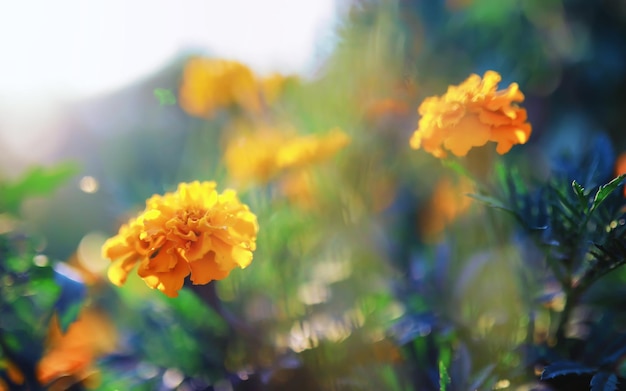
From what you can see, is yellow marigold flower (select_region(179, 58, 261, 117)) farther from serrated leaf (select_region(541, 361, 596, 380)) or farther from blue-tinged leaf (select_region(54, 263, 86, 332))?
serrated leaf (select_region(541, 361, 596, 380))

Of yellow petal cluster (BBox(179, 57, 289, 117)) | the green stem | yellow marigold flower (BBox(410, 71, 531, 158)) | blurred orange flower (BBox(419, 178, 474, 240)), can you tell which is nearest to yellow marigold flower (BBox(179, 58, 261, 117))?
yellow petal cluster (BBox(179, 57, 289, 117))

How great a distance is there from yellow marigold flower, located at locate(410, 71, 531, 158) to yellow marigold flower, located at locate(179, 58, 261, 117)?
1.97 ft

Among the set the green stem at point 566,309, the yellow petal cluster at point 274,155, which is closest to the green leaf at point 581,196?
the green stem at point 566,309

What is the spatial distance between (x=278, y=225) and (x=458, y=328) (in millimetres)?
394

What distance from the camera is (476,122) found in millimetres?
614

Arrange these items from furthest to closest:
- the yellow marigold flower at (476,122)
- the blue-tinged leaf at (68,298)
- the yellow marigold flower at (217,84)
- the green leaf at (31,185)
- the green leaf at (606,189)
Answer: the yellow marigold flower at (217,84), the green leaf at (31,185), the blue-tinged leaf at (68,298), the yellow marigold flower at (476,122), the green leaf at (606,189)

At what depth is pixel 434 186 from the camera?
124cm

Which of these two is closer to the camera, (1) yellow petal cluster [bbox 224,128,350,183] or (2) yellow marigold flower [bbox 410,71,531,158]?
(2) yellow marigold flower [bbox 410,71,531,158]

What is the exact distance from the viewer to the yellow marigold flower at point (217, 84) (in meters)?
1.14

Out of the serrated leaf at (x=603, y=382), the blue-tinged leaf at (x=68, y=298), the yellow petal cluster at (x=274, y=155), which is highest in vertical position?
the yellow petal cluster at (x=274, y=155)

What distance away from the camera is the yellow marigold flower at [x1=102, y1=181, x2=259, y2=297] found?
0.54m

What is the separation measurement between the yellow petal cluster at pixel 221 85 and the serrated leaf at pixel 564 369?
0.82 m

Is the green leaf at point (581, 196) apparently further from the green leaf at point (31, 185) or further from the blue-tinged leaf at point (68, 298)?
the green leaf at point (31, 185)

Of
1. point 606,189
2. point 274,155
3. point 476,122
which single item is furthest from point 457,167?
point 274,155
